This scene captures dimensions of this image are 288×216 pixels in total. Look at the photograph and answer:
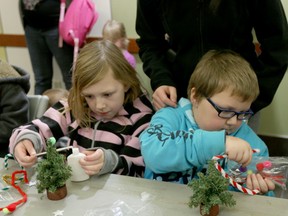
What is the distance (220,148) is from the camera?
92cm

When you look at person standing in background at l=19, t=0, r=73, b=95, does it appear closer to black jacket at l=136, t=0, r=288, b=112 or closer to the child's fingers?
black jacket at l=136, t=0, r=288, b=112

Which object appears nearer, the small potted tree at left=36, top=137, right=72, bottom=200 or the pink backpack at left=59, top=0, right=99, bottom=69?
the small potted tree at left=36, top=137, right=72, bottom=200

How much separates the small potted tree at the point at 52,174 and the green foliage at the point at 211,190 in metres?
0.35

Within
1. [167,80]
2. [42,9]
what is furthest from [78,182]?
[42,9]

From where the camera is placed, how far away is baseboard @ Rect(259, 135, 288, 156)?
277 cm

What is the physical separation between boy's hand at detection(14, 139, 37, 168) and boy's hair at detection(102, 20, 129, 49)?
1676mm

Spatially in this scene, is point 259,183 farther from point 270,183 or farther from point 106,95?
point 106,95

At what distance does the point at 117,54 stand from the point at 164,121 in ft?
1.25

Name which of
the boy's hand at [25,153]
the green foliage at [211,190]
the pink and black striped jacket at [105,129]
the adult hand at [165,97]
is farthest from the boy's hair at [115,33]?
the green foliage at [211,190]

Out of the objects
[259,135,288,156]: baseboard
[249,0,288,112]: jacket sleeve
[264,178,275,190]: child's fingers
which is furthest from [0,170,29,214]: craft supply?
[259,135,288,156]: baseboard

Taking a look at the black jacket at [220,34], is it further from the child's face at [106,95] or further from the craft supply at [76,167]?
the craft supply at [76,167]

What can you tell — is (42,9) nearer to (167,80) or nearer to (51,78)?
(51,78)

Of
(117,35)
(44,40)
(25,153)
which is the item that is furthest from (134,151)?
(44,40)

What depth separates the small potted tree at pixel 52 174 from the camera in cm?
92
